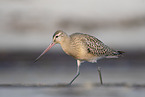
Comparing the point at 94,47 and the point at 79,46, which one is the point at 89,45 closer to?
the point at 94,47

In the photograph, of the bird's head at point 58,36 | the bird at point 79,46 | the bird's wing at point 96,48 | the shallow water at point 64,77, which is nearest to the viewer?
the shallow water at point 64,77

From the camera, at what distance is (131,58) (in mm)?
14445

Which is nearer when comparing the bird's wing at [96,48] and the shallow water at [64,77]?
the shallow water at [64,77]

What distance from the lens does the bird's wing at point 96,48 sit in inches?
317

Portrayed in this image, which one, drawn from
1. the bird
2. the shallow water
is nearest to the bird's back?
the bird

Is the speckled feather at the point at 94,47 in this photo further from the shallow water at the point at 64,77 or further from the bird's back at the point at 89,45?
the shallow water at the point at 64,77

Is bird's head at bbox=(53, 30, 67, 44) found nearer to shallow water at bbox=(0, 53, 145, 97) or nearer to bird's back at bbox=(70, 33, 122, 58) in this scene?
bird's back at bbox=(70, 33, 122, 58)

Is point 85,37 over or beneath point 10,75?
over

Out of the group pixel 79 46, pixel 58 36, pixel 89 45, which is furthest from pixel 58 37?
pixel 89 45

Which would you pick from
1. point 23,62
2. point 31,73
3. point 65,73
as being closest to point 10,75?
point 31,73

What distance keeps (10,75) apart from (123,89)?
5.17 metres

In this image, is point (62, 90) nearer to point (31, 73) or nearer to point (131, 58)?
point (31, 73)

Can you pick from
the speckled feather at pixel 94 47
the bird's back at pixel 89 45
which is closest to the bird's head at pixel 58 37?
the bird's back at pixel 89 45

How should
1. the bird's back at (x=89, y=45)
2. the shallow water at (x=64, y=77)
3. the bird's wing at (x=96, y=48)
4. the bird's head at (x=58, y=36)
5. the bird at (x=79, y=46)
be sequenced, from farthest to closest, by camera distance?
the bird's wing at (x=96, y=48) → the bird's back at (x=89, y=45) → the bird at (x=79, y=46) → the bird's head at (x=58, y=36) → the shallow water at (x=64, y=77)
